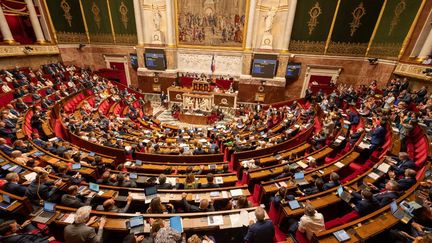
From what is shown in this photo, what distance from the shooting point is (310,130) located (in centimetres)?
859

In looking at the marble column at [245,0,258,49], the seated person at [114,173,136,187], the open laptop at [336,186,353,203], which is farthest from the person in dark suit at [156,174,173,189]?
the marble column at [245,0,258,49]

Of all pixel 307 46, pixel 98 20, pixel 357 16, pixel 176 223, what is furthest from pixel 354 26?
pixel 98 20

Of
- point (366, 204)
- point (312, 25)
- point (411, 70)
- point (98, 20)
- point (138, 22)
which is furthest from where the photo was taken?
point (98, 20)

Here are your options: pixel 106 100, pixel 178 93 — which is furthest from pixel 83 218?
pixel 178 93

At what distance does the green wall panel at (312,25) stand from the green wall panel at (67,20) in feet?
61.2

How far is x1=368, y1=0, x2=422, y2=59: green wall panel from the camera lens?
431 inches

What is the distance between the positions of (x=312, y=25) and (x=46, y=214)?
17719 mm

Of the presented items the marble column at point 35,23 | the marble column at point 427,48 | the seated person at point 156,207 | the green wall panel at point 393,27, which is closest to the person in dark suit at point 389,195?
the seated person at point 156,207

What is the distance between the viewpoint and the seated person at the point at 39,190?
3996 millimetres

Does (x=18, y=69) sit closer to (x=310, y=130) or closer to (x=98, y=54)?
(x=98, y=54)

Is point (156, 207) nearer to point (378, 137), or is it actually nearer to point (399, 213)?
point (399, 213)

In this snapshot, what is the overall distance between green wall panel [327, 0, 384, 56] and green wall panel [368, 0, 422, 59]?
25.3 inches

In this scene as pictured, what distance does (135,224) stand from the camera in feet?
11.1

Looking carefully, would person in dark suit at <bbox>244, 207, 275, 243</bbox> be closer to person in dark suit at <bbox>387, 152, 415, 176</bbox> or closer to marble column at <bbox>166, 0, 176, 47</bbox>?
person in dark suit at <bbox>387, 152, 415, 176</bbox>
